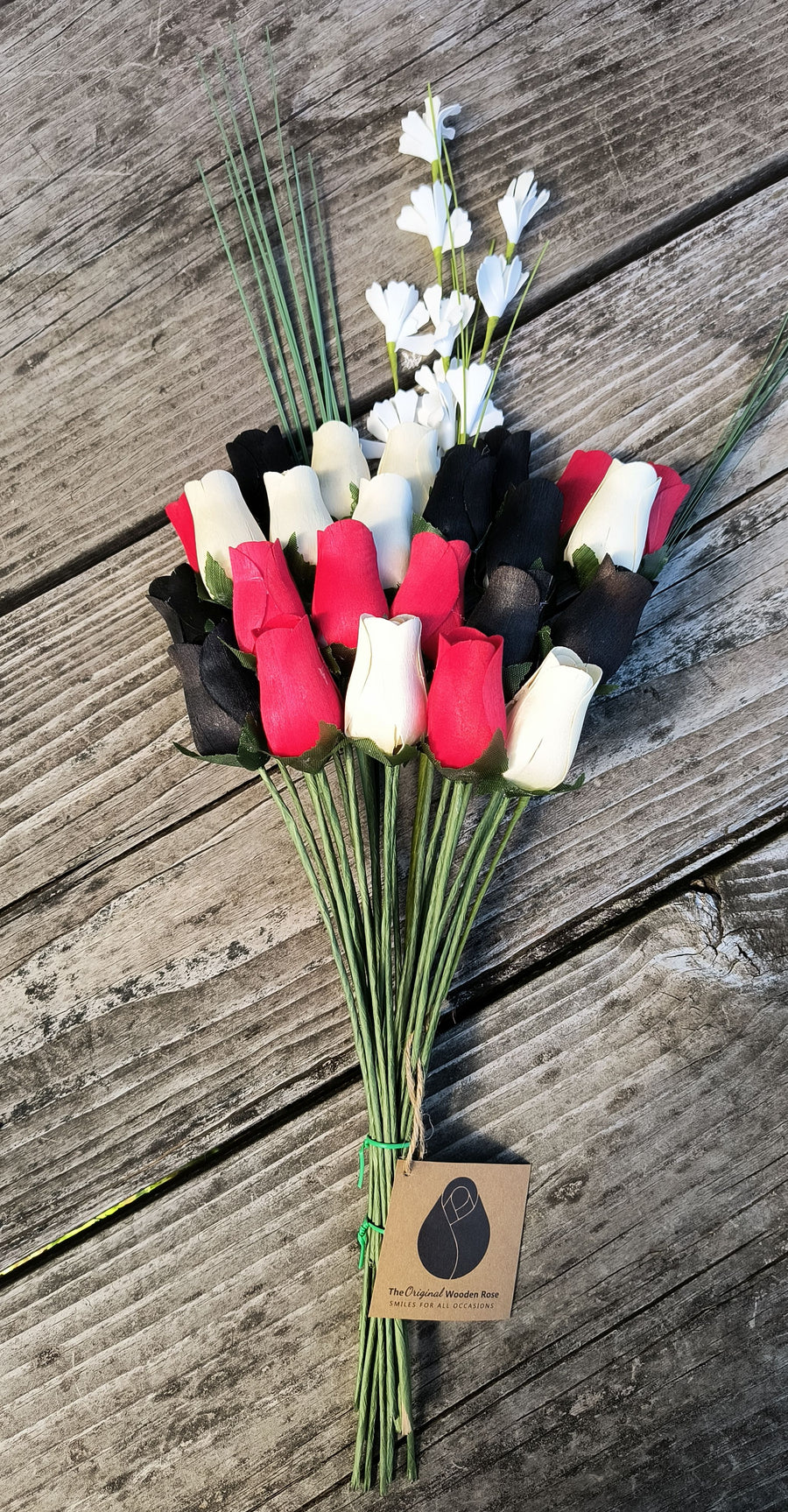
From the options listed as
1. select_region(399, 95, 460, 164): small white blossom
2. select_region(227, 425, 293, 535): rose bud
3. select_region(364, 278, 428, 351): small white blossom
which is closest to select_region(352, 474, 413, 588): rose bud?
select_region(227, 425, 293, 535): rose bud

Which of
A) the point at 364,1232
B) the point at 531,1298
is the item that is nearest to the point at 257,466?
the point at 364,1232

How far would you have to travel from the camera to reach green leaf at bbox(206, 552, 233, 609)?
0.66 m

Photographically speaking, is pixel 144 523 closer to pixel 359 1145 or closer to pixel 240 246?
pixel 240 246

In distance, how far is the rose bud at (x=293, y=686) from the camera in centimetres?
60

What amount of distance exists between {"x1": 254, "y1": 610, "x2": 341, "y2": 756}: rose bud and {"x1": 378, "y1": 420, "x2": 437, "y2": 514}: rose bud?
18cm

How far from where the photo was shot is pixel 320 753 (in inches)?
24.4

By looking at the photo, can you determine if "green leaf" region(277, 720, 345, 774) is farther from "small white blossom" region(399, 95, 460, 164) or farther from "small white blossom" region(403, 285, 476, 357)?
"small white blossom" region(399, 95, 460, 164)

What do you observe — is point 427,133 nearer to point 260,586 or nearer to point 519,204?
point 519,204

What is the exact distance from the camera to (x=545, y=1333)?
787 millimetres

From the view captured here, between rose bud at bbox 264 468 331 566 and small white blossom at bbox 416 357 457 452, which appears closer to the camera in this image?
rose bud at bbox 264 468 331 566

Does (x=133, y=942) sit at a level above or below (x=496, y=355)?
below

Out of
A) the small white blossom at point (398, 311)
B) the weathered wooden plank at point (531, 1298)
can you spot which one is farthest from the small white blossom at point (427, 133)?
the weathered wooden plank at point (531, 1298)

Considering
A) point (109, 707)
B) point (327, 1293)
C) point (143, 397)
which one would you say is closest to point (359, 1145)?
point (327, 1293)

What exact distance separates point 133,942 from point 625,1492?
2.03 ft
